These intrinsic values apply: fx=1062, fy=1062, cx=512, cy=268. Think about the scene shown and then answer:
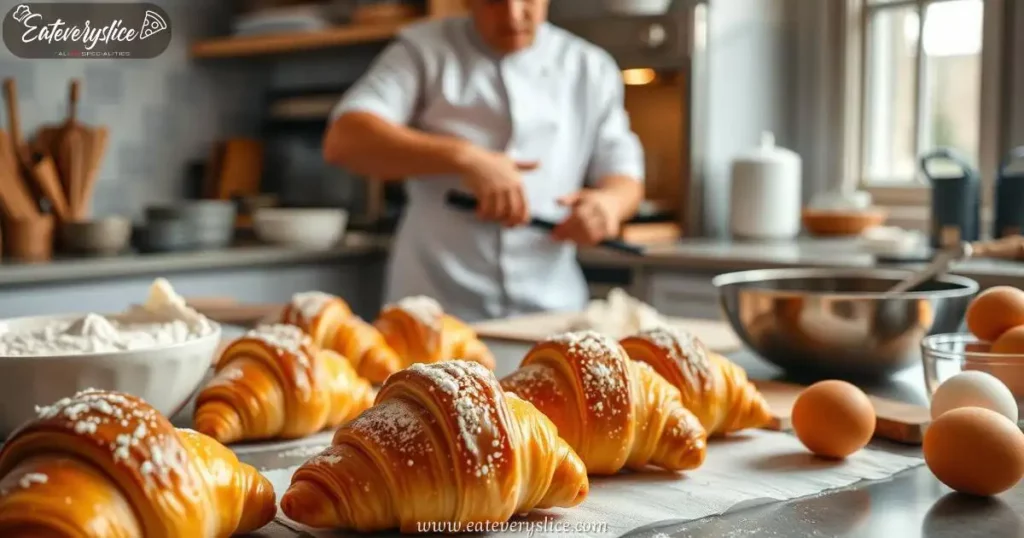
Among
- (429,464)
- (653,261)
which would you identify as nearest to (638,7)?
(653,261)

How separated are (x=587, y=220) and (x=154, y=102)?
2.44 meters

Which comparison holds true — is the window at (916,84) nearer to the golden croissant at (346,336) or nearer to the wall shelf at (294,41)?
the wall shelf at (294,41)

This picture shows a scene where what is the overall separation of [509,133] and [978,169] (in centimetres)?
145

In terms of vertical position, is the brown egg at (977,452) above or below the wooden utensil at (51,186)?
below

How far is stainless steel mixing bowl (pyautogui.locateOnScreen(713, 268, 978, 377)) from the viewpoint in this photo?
46.4 inches

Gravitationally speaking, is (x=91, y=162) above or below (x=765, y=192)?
above

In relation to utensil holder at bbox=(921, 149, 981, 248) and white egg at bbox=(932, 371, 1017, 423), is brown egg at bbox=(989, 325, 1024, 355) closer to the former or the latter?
white egg at bbox=(932, 371, 1017, 423)

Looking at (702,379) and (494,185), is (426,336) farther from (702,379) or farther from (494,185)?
(494,185)

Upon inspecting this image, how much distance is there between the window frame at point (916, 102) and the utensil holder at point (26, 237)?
2396 mm

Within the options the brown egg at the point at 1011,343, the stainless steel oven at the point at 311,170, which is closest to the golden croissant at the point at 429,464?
the brown egg at the point at 1011,343

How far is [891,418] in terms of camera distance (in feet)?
3.26

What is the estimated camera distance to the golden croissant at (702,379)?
3.06 ft

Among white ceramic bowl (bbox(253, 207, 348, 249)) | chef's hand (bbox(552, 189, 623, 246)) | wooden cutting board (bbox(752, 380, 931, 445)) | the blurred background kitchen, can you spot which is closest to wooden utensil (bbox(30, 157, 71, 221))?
the blurred background kitchen

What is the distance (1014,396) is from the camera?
35.5 inches
